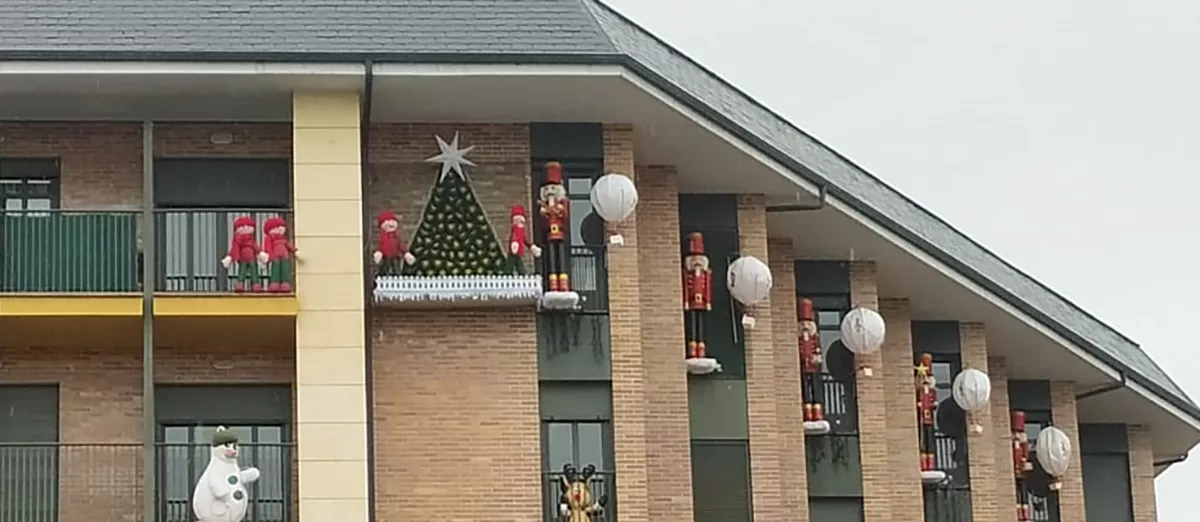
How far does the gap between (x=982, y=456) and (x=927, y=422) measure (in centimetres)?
91

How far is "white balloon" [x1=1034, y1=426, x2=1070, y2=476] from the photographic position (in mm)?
36625

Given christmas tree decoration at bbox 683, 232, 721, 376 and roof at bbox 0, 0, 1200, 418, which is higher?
roof at bbox 0, 0, 1200, 418

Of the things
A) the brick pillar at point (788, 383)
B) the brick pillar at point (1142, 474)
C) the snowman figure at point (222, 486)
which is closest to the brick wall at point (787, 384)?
the brick pillar at point (788, 383)

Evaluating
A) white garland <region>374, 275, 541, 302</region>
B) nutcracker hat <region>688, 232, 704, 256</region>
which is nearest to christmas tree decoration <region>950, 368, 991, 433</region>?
nutcracker hat <region>688, 232, 704, 256</region>

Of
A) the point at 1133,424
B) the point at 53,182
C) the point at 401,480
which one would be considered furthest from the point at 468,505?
the point at 1133,424

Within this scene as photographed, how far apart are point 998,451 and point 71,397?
1195 cm

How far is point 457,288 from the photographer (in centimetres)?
3019

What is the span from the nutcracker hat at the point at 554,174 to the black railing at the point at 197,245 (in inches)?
107

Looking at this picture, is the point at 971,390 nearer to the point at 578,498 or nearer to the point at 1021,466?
the point at 1021,466

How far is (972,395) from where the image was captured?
35.3 meters

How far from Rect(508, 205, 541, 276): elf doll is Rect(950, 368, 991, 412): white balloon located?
6940mm

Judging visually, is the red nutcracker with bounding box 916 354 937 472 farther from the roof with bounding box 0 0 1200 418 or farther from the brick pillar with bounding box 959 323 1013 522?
the roof with bounding box 0 0 1200 418

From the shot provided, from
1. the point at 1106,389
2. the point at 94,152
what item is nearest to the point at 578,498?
the point at 94,152

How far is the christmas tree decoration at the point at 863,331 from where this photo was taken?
33844 mm
